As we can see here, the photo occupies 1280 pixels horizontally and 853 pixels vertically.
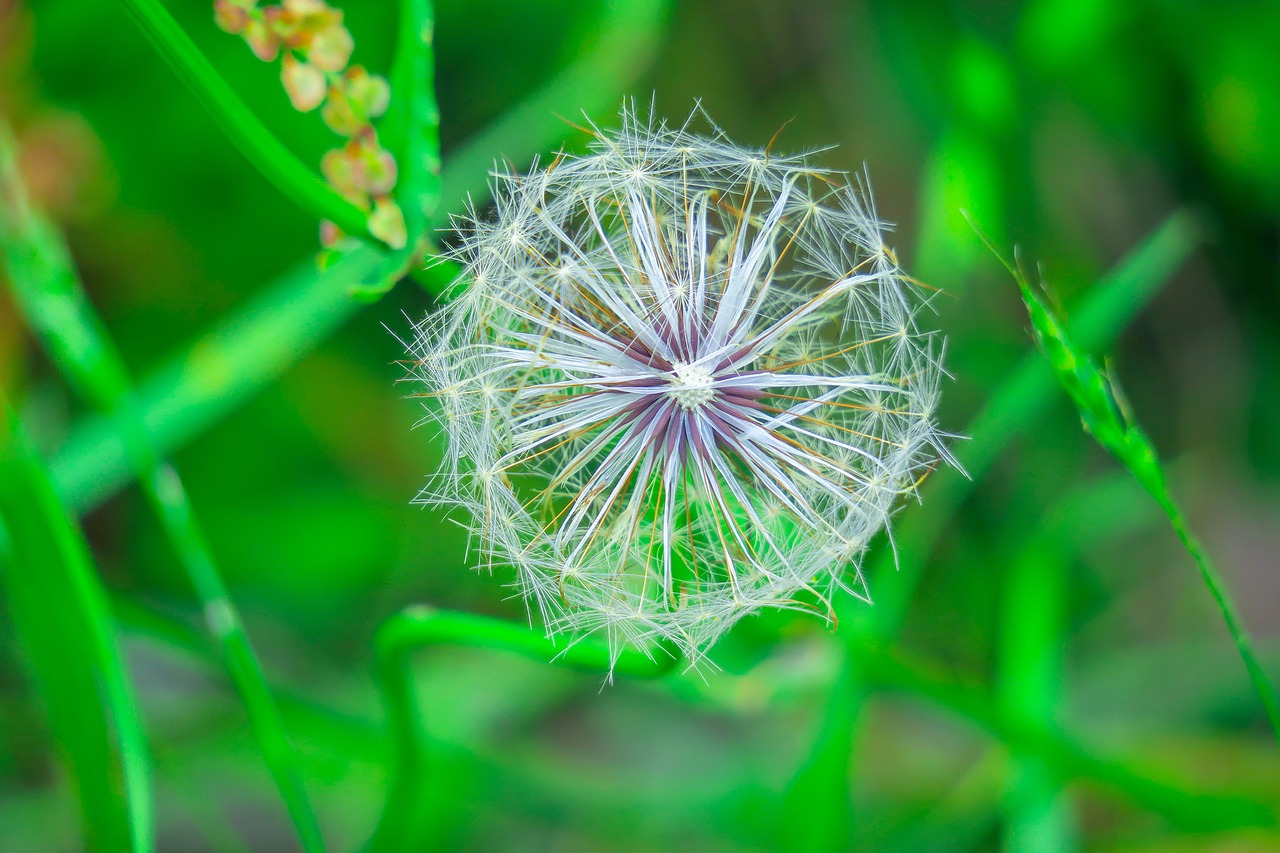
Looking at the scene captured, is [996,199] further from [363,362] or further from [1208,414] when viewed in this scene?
[363,362]

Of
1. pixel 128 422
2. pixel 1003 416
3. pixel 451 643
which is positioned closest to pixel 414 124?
pixel 451 643

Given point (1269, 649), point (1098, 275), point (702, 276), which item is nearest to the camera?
point (702, 276)

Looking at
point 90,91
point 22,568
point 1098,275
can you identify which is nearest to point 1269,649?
point 1098,275

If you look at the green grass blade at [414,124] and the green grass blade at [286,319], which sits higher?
the green grass blade at [286,319]

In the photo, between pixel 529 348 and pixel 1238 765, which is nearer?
pixel 529 348

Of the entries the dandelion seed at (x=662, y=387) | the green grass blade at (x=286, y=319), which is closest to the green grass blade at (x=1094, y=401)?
the dandelion seed at (x=662, y=387)

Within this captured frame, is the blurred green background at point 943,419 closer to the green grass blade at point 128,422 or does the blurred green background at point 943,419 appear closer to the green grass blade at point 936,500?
the green grass blade at point 936,500
